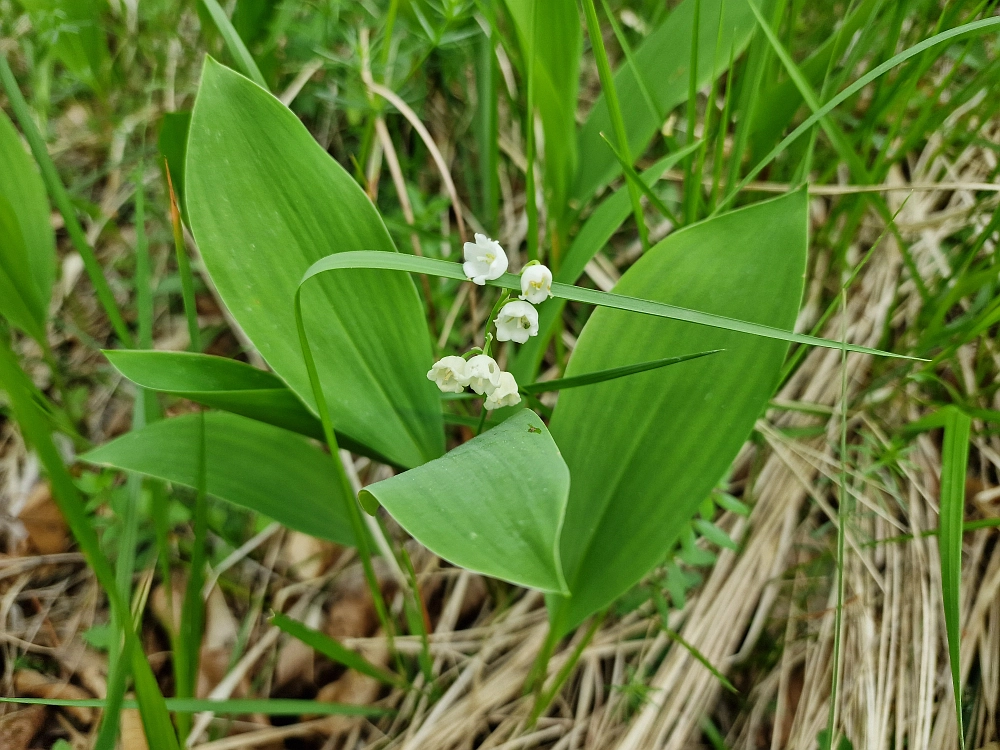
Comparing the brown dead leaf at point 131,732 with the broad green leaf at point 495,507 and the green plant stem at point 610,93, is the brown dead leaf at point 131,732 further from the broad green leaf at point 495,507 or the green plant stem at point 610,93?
the green plant stem at point 610,93

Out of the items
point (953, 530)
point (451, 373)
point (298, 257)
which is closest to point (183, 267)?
point (298, 257)

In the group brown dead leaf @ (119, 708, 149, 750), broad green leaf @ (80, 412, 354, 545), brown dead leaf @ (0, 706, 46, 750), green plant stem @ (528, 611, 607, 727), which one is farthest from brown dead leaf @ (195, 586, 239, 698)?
green plant stem @ (528, 611, 607, 727)

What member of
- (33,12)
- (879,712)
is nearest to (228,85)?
(33,12)

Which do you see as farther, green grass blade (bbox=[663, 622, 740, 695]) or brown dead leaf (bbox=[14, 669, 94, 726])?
brown dead leaf (bbox=[14, 669, 94, 726])

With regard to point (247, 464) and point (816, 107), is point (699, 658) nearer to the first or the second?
point (247, 464)

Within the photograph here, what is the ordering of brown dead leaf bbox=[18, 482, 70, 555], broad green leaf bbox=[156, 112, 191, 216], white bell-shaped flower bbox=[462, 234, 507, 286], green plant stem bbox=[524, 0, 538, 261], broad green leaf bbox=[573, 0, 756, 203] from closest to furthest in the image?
white bell-shaped flower bbox=[462, 234, 507, 286], green plant stem bbox=[524, 0, 538, 261], broad green leaf bbox=[156, 112, 191, 216], broad green leaf bbox=[573, 0, 756, 203], brown dead leaf bbox=[18, 482, 70, 555]

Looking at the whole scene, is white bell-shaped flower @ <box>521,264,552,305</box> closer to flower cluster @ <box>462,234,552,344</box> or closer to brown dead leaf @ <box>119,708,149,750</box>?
flower cluster @ <box>462,234,552,344</box>
